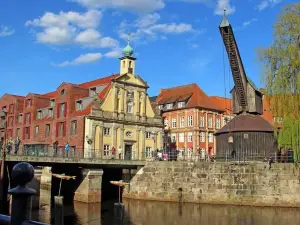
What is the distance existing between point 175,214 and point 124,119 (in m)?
20.2

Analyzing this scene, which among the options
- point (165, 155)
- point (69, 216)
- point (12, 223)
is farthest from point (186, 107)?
point (12, 223)

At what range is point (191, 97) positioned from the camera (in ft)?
183

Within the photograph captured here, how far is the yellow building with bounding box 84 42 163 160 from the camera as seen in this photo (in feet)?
130

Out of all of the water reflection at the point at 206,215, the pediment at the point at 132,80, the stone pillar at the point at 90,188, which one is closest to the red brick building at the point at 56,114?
the pediment at the point at 132,80

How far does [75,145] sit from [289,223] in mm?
25665

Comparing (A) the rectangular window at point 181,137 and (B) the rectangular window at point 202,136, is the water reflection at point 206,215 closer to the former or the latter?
(B) the rectangular window at point 202,136

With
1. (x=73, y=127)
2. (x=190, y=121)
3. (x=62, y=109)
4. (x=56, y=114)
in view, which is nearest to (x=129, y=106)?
(x=73, y=127)

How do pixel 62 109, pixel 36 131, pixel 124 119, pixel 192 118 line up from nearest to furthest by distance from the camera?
pixel 124 119, pixel 62 109, pixel 36 131, pixel 192 118

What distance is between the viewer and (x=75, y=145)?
40.2m

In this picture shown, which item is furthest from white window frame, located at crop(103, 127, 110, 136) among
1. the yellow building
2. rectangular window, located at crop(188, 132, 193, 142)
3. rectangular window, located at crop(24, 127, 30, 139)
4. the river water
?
rectangular window, located at crop(188, 132, 193, 142)

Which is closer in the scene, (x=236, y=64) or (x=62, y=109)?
(x=236, y=64)

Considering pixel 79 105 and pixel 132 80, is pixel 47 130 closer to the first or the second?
pixel 79 105

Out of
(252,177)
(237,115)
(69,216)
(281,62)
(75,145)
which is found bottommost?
(69,216)

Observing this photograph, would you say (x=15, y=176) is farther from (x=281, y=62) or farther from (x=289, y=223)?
(x=281, y=62)
